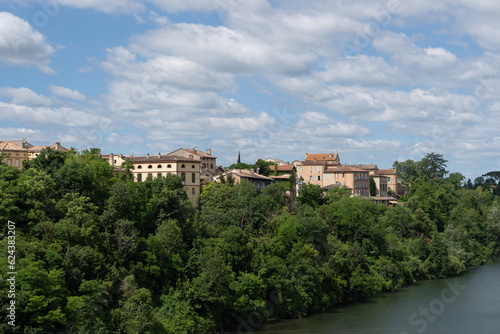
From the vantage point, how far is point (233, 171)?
71.1 m

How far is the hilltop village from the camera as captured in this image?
58.0 m

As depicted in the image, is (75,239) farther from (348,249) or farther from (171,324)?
(348,249)

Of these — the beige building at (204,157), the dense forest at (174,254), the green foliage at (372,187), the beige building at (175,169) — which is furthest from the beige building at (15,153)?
the green foliage at (372,187)

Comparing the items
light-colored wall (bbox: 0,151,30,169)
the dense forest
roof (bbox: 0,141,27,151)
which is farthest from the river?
roof (bbox: 0,141,27,151)

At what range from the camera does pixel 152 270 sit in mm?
38719

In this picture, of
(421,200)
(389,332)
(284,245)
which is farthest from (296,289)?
(421,200)

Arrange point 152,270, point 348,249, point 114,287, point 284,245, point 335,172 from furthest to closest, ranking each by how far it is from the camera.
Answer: point 335,172 → point 348,249 → point 284,245 → point 152,270 → point 114,287

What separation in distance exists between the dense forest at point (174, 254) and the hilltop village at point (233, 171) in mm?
3371

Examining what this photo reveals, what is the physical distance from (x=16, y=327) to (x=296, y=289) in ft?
76.2

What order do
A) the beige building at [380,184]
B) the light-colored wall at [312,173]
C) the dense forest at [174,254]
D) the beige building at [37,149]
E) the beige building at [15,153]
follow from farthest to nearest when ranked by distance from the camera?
the beige building at [380,184] < the light-colored wall at [312,173] < the beige building at [37,149] < the beige building at [15,153] < the dense forest at [174,254]

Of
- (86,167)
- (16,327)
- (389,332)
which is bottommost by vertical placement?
(389,332)

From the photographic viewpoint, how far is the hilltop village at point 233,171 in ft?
190

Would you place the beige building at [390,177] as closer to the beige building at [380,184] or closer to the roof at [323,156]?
the beige building at [380,184]

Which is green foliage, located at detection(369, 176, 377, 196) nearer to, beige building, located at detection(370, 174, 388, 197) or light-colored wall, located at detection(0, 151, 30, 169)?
beige building, located at detection(370, 174, 388, 197)
